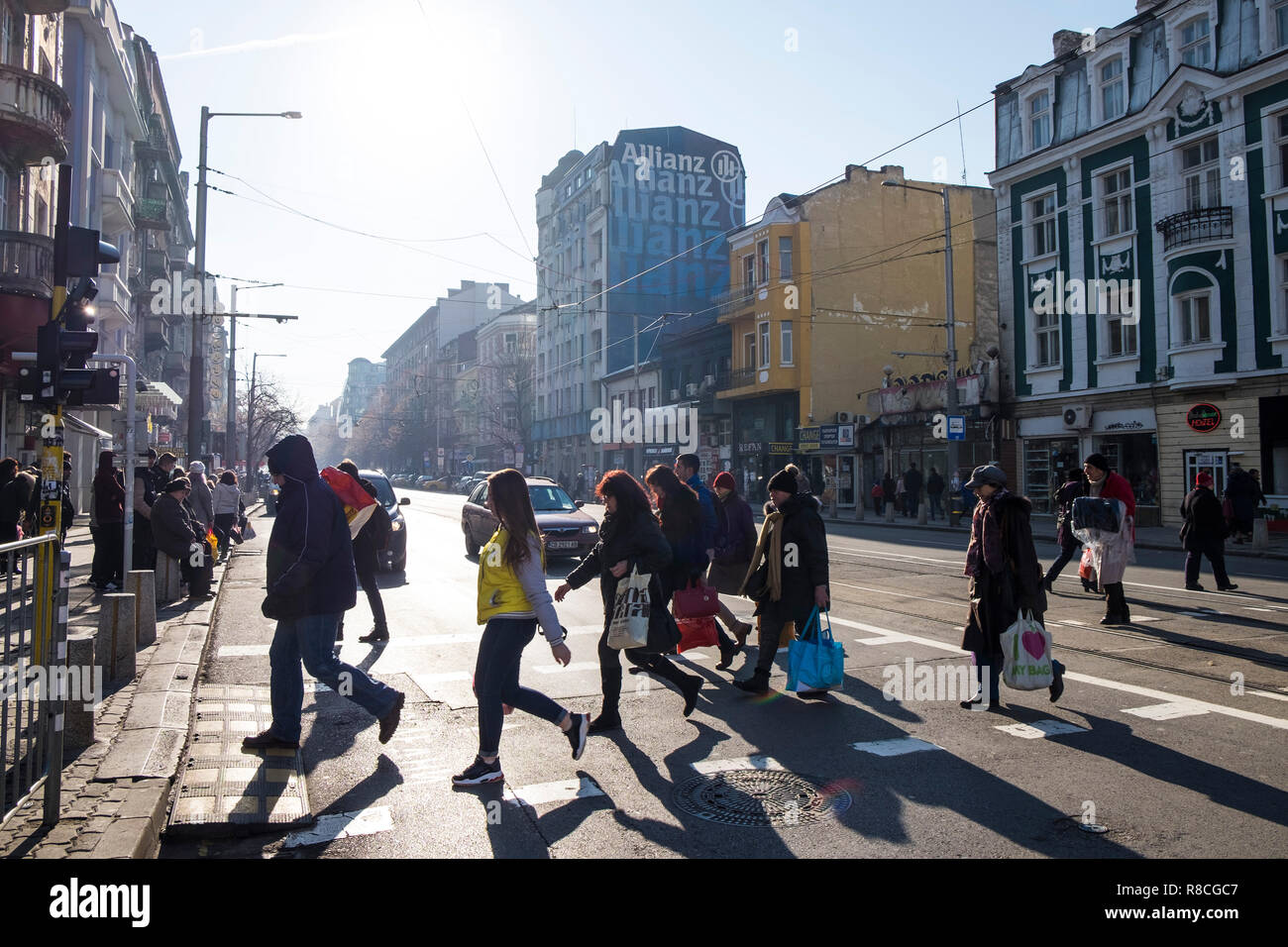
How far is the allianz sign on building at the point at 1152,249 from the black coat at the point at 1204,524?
14.0m

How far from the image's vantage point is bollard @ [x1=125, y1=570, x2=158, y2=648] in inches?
335

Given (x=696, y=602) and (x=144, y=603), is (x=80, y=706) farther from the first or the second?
(x=696, y=602)

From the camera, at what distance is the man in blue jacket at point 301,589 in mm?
5344

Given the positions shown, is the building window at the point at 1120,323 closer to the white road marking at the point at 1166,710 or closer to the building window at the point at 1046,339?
the building window at the point at 1046,339

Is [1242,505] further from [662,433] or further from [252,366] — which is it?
[252,366]

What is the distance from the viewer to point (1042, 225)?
101 ft

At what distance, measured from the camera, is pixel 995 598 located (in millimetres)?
6617

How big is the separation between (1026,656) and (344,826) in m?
4.36

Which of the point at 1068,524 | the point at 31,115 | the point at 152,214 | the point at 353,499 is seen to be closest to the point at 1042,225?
the point at 1068,524

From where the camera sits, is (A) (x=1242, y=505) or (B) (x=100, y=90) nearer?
(A) (x=1242, y=505)

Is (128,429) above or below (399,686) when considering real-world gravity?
above
